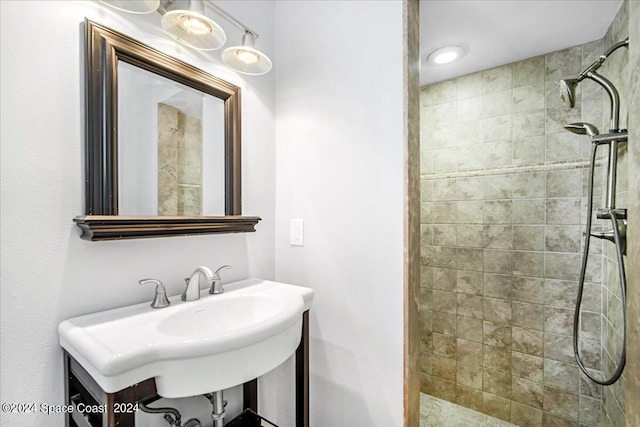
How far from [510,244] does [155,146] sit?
2.06 metres

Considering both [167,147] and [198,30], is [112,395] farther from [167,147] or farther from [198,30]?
[198,30]

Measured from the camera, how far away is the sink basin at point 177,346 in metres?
0.64

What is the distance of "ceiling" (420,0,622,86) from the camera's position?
137 centimetres

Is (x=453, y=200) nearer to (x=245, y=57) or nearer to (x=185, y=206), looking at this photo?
(x=245, y=57)

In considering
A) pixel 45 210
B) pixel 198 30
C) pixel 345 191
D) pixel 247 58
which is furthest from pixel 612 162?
pixel 45 210

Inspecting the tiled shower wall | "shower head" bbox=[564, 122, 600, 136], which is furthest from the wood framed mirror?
"shower head" bbox=[564, 122, 600, 136]

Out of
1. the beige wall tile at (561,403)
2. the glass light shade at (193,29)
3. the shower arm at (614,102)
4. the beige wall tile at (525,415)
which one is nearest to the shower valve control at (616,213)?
the shower arm at (614,102)

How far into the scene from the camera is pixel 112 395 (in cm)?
62

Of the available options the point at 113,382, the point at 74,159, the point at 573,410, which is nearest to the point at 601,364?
the point at 573,410

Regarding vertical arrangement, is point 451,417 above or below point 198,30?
below

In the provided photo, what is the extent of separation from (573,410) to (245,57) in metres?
2.57

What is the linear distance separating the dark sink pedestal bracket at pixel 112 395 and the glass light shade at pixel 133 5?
1.03 metres

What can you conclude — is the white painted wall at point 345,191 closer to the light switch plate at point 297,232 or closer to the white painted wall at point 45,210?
the light switch plate at point 297,232

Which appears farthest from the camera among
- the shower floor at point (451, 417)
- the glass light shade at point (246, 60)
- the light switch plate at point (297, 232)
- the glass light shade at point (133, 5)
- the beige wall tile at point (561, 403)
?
the shower floor at point (451, 417)
